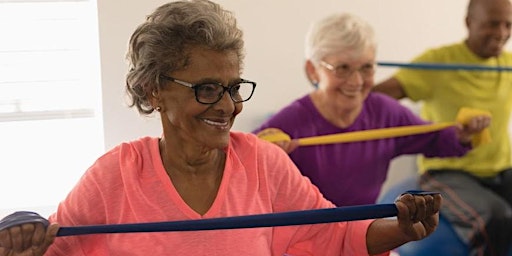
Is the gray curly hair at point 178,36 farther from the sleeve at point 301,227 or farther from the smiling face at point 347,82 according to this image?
the smiling face at point 347,82

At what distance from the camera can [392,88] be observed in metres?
3.49

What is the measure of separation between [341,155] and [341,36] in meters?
0.41

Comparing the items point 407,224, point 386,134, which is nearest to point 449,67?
point 386,134

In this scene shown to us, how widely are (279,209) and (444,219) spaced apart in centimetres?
135

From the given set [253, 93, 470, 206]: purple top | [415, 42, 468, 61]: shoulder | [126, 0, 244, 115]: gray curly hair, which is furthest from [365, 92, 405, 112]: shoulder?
[126, 0, 244, 115]: gray curly hair

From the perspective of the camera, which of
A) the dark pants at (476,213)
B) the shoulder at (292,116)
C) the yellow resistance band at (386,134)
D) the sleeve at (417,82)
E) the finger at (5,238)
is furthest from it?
the sleeve at (417,82)

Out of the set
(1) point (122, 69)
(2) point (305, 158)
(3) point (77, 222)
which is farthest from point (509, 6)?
(3) point (77, 222)

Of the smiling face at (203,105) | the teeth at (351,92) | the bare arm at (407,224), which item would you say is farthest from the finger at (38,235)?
the teeth at (351,92)

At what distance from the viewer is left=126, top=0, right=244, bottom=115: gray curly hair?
1831mm

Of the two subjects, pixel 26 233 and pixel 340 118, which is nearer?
pixel 26 233

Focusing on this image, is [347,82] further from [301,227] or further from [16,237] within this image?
[16,237]

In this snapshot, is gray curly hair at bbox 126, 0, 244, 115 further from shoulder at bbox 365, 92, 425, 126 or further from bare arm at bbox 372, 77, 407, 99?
bare arm at bbox 372, 77, 407, 99

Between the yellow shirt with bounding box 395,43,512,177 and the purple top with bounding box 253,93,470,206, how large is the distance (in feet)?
1.77

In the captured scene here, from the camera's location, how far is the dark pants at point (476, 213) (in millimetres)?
3125
